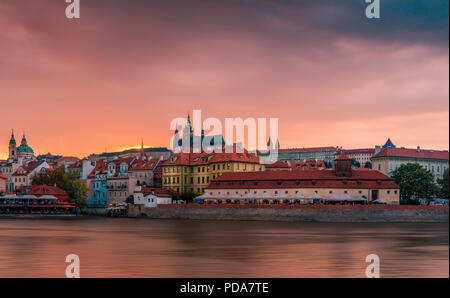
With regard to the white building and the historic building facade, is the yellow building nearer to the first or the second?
the white building

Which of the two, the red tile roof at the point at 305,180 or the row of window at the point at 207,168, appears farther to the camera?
the row of window at the point at 207,168

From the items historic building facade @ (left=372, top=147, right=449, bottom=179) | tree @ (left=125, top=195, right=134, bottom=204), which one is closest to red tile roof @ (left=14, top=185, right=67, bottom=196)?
tree @ (left=125, top=195, right=134, bottom=204)

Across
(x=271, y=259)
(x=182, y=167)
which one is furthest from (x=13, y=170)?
(x=271, y=259)

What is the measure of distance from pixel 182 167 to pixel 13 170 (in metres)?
63.6

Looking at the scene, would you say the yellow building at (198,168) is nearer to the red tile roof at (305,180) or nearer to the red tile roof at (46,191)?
the red tile roof at (305,180)

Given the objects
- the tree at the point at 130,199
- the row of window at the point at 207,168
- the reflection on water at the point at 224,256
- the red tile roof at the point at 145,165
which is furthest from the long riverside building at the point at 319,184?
the reflection on water at the point at 224,256

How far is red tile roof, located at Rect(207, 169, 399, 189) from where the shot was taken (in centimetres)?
9425

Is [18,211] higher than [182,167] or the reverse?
the reverse

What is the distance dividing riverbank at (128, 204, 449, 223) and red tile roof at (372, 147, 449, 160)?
7042 centimetres

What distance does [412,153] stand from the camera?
509ft

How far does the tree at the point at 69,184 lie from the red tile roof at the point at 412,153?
7480 cm

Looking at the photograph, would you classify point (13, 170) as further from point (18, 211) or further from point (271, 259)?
point (271, 259)

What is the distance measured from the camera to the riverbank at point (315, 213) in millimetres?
80938
